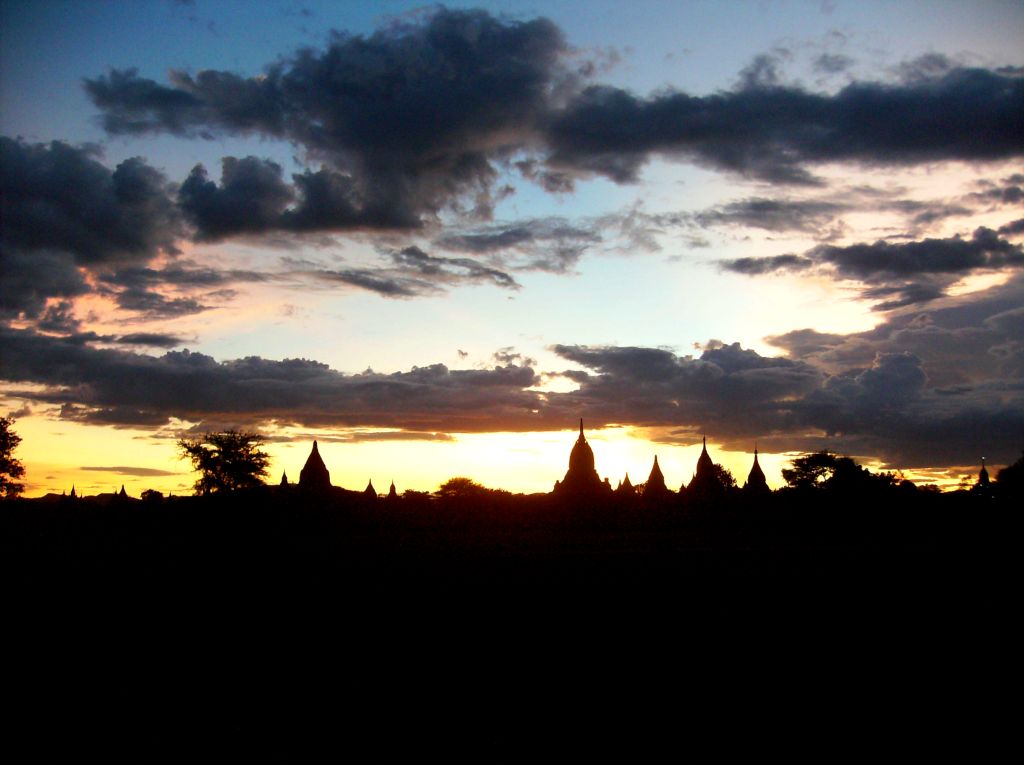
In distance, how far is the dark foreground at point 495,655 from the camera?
468 inches

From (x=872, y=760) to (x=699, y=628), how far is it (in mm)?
8772

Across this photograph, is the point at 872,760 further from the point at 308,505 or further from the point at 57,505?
the point at 57,505

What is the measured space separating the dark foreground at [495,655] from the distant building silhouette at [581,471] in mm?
52916

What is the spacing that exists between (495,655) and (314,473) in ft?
241

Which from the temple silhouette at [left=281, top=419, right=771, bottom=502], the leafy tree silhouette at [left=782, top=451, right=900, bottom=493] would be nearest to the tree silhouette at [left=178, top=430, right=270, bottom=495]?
the temple silhouette at [left=281, top=419, right=771, bottom=502]

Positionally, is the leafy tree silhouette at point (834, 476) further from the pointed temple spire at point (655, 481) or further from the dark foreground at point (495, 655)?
the dark foreground at point (495, 655)

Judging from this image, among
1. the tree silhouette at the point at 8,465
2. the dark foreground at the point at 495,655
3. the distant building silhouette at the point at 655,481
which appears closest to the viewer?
the dark foreground at the point at 495,655

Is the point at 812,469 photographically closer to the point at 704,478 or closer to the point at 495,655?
the point at 704,478

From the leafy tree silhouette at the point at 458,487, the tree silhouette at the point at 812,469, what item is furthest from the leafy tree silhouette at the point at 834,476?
the leafy tree silhouette at the point at 458,487

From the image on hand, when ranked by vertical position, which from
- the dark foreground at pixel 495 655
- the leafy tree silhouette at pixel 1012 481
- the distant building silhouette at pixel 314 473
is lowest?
the dark foreground at pixel 495 655

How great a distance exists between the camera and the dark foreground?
11883 millimetres

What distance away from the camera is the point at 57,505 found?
243 ft

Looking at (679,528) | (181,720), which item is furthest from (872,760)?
(679,528)

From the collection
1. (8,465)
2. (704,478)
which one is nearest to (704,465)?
(704,478)
